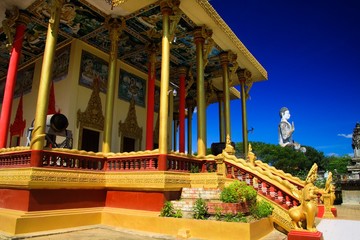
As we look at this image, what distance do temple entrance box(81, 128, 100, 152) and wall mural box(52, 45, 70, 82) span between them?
2629 millimetres

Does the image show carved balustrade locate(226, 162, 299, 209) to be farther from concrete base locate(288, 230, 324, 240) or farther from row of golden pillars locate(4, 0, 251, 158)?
concrete base locate(288, 230, 324, 240)

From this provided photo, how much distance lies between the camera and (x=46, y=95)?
322 inches

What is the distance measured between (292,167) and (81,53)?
148ft

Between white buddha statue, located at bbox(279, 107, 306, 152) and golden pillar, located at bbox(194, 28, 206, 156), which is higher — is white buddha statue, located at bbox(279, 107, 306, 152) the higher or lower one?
the higher one

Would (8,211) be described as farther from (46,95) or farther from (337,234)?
(337,234)

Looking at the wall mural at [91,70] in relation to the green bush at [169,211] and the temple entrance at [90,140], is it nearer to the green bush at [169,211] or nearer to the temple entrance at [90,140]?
the temple entrance at [90,140]

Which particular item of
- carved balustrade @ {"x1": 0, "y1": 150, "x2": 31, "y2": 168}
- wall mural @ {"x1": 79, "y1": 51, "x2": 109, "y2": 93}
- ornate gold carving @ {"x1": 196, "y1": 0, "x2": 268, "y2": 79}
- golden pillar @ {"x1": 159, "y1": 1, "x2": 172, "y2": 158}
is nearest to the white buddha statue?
ornate gold carving @ {"x1": 196, "y1": 0, "x2": 268, "y2": 79}

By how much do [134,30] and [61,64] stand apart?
373 cm

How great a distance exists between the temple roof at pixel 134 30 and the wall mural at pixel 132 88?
65 cm

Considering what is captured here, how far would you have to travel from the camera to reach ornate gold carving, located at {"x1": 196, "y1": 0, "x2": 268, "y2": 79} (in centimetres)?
1102

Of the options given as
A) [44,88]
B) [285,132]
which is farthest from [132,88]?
[285,132]

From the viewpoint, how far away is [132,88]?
1559 cm

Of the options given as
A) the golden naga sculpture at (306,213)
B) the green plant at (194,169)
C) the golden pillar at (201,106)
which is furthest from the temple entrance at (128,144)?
the golden naga sculpture at (306,213)

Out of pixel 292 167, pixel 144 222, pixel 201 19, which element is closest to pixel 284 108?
pixel 292 167
